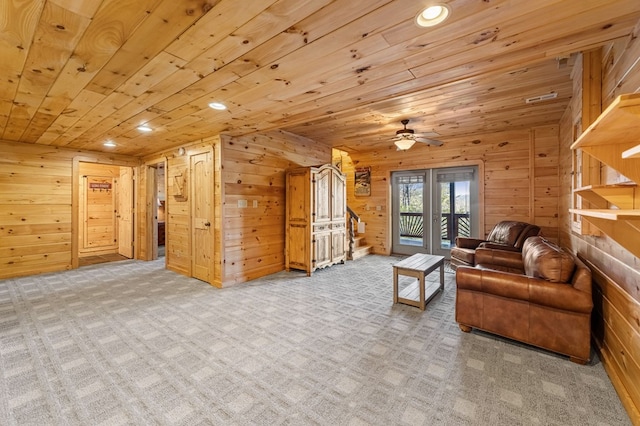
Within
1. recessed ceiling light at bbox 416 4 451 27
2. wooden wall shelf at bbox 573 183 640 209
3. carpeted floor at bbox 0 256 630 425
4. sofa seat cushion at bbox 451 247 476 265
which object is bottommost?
carpeted floor at bbox 0 256 630 425

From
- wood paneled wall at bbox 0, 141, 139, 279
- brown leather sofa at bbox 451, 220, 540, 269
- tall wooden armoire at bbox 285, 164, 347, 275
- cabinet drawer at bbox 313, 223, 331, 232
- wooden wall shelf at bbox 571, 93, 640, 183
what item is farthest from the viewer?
cabinet drawer at bbox 313, 223, 331, 232


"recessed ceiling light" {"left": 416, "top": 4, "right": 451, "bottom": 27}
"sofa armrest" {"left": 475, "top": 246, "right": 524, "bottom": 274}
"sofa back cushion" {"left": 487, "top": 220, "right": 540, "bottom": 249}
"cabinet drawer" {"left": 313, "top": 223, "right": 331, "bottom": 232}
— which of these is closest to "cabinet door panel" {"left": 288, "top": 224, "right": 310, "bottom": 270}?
"cabinet drawer" {"left": 313, "top": 223, "right": 331, "bottom": 232}

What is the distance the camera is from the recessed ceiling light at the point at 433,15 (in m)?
1.47

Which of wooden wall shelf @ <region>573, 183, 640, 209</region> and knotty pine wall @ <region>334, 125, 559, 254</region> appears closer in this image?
wooden wall shelf @ <region>573, 183, 640, 209</region>

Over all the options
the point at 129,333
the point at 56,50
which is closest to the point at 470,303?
the point at 129,333

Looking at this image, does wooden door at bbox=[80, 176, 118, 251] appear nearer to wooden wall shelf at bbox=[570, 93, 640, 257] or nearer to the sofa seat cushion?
the sofa seat cushion

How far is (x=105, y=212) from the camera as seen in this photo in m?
7.12

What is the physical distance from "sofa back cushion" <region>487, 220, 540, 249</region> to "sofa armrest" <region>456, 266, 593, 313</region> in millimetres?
2103

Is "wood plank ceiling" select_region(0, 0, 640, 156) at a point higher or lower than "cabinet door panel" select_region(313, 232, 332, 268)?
higher

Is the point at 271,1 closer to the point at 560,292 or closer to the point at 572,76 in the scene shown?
the point at 560,292

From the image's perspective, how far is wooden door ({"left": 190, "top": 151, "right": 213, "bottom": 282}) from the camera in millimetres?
4355

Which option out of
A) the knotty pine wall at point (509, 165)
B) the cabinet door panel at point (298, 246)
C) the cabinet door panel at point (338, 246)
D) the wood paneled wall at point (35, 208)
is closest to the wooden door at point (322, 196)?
the cabinet door panel at point (298, 246)

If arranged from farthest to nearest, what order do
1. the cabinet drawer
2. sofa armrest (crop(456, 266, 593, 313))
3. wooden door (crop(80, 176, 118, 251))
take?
wooden door (crop(80, 176, 118, 251)) < the cabinet drawer < sofa armrest (crop(456, 266, 593, 313))

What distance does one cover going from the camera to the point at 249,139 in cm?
452
